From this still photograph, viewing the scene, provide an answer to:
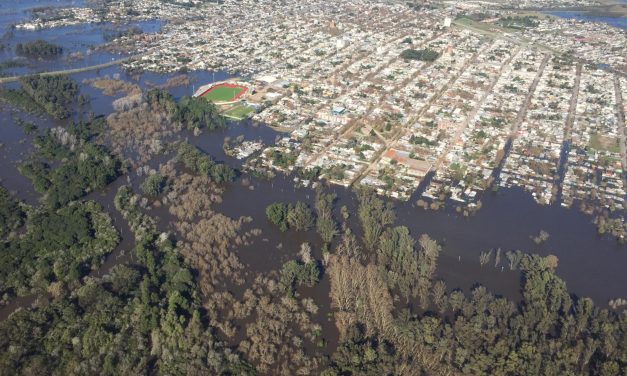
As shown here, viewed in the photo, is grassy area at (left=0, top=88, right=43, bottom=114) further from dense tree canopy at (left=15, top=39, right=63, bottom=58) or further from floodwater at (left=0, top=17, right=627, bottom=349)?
dense tree canopy at (left=15, top=39, right=63, bottom=58)

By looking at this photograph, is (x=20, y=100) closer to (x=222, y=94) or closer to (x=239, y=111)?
(x=222, y=94)

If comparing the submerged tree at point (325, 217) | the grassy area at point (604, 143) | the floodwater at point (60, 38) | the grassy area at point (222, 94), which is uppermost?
the floodwater at point (60, 38)

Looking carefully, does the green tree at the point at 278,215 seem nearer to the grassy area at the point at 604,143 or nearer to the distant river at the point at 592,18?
the grassy area at the point at 604,143

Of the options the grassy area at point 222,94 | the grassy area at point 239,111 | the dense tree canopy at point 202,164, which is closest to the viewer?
the dense tree canopy at point 202,164

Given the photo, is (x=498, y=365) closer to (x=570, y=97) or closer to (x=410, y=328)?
(x=410, y=328)

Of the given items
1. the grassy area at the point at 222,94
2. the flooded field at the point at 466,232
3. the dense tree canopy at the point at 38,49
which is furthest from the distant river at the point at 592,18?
the dense tree canopy at the point at 38,49

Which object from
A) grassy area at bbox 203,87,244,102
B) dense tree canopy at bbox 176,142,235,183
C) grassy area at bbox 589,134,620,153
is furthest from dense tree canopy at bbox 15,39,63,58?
grassy area at bbox 589,134,620,153

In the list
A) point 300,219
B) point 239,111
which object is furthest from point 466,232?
point 239,111
